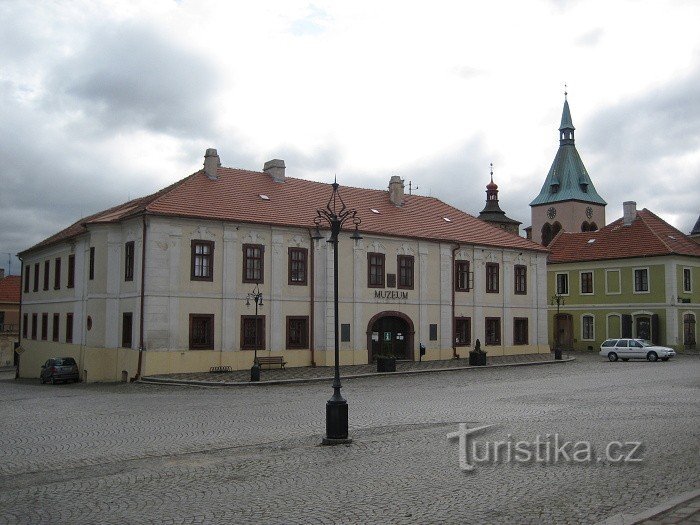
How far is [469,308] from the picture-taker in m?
45.1

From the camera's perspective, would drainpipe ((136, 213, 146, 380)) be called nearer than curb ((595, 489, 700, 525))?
No

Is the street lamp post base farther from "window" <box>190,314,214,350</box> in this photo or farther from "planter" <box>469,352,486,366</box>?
"planter" <box>469,352,486,366</box>

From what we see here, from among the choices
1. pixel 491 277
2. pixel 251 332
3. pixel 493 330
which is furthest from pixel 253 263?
pixel 493 330

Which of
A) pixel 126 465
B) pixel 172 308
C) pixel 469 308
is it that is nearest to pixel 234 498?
pixel 126 465

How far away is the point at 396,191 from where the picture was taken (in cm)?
4662

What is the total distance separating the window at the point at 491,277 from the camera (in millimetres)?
46344

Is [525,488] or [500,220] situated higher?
[500,220]

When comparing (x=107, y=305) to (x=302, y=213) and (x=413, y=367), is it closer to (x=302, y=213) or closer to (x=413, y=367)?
(x=302, y=213)

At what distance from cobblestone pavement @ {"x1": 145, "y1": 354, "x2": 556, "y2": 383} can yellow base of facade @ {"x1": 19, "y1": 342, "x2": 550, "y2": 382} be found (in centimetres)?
58

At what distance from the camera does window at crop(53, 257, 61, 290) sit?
45.7 m

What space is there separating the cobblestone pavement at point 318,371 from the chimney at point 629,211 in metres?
20.4

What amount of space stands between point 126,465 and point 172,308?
72.6ft

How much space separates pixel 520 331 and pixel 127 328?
25228mm

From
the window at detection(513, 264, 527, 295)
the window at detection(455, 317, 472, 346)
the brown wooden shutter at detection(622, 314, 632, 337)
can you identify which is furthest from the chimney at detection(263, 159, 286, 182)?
the brown wooden shutter at detection(622, 314, 632, 337)
